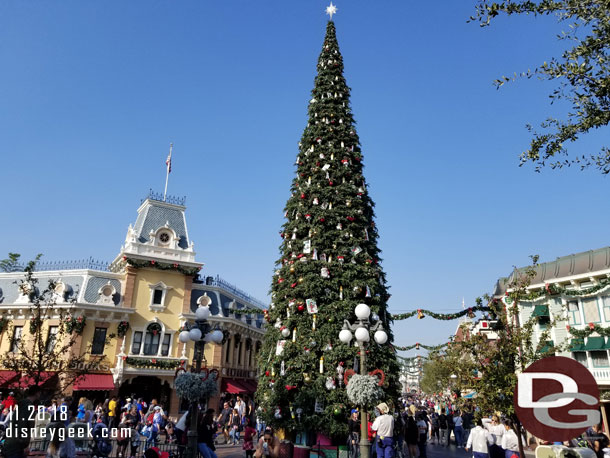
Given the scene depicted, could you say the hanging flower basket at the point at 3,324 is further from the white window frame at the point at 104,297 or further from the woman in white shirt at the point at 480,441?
the woman in white shirt at the point at 480,441

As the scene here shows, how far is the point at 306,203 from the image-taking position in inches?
657

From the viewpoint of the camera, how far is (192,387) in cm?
1034

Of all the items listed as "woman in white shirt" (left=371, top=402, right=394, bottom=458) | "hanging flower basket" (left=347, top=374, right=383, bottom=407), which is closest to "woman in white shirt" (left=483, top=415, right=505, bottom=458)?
"woman in white shirt" (left=371, top=402, right=394, bottom=458)

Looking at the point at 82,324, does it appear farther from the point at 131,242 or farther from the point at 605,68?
the point at 605,68

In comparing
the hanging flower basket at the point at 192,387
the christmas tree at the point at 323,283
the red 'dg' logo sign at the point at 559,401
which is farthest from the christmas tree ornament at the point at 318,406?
the red 'dg' logo sign at the point at 559,401

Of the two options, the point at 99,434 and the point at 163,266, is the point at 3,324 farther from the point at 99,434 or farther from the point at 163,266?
the point at 99,434

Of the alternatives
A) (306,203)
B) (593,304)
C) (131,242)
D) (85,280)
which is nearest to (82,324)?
(85,280)

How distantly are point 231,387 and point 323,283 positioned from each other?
20.1 meters

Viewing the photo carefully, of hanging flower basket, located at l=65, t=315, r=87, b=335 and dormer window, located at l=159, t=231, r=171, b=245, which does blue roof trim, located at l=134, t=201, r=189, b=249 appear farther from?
hanging flower basket, located at l=65, t=315, r=87, b=335

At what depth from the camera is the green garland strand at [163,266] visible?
2964 centimetres

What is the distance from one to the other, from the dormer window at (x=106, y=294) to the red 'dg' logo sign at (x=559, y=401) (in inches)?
1169

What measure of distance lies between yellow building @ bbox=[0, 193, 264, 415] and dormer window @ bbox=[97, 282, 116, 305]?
6 cm

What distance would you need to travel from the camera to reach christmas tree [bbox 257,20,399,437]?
13594 millimetres

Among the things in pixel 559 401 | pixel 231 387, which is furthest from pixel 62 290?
pixel 559 401
